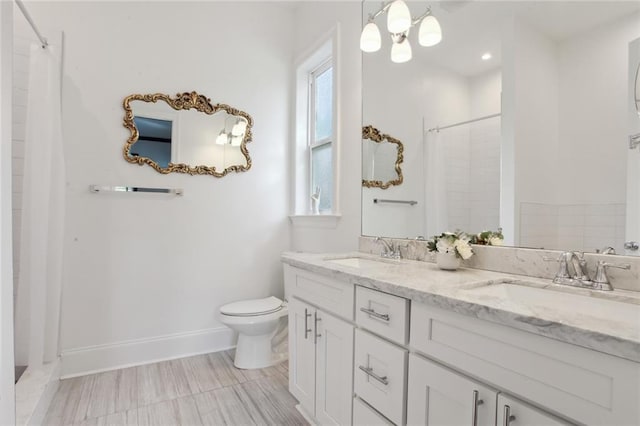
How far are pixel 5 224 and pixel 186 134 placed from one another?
5.05 feet

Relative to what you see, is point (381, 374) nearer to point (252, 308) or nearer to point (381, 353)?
point (381, 353)

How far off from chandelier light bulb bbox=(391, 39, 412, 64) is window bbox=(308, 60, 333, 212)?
0.81 meters

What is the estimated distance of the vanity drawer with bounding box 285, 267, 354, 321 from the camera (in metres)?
1.42

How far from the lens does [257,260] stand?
9.40 feet

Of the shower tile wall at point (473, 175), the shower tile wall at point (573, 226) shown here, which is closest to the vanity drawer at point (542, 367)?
the shower tile wall at point (573, 226)

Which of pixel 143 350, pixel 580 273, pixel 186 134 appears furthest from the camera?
pixel 186 134

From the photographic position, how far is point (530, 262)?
130 centimetres

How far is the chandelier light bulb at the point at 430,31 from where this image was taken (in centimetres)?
174

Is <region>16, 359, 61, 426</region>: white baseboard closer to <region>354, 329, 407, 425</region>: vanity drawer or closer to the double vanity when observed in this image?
the double vanity

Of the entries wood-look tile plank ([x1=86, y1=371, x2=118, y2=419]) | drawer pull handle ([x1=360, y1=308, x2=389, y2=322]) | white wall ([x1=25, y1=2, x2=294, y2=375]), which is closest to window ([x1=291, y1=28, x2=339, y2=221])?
white wall ([x1=25, y1=2, x2=294, y2=375])

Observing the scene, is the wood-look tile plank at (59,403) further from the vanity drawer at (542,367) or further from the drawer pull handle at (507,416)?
the drawer pull handle at (507,416)

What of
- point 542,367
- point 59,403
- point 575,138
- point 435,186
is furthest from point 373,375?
point 59,403

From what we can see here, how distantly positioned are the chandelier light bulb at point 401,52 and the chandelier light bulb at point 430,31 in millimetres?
134

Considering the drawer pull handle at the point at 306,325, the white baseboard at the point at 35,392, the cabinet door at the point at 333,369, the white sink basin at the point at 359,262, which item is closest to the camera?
the cabinet door at the point at 333,369
